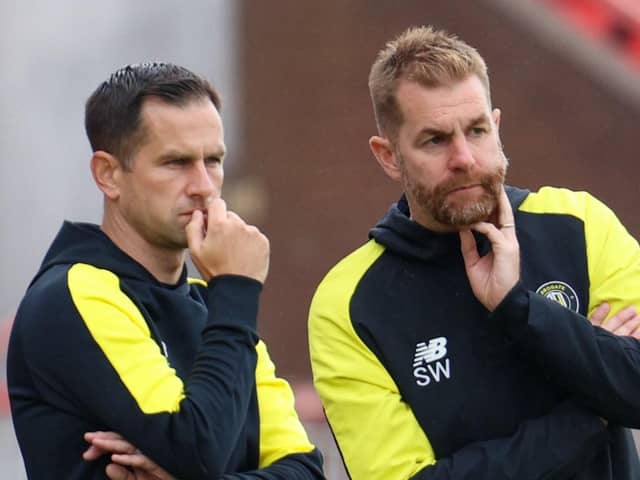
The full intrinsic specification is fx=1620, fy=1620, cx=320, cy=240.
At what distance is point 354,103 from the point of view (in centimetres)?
1494

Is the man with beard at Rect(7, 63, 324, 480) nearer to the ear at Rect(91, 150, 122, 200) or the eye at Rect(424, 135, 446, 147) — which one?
the ear at Rect(91, 150, 122, 200)

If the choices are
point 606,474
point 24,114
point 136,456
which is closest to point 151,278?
point 136,456

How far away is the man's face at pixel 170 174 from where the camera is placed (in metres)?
3.95

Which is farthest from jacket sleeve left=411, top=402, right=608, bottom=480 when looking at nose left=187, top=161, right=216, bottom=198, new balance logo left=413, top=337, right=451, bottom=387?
nose left=187, top=161, right=216, bottom=198

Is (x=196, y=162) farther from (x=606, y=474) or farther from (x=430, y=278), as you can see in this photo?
(x=606, y=474)

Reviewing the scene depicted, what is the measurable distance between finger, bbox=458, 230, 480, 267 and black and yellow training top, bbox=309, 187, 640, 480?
0.09 metres

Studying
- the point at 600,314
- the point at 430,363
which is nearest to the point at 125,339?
the point at 430,363

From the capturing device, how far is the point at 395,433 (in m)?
3.89

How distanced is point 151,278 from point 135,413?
446mm

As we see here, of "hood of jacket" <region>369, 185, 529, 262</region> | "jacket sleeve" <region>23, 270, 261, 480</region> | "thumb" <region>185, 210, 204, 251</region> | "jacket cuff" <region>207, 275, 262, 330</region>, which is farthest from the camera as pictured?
"hood of jacket" <region>369, 185, 529, 262</region>

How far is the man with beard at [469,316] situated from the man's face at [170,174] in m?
0.43

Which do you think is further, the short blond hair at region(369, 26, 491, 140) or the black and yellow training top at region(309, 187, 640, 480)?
the short blond hair at region(369, 26, 491, 140)

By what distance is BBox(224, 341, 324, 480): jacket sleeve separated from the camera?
395 centimetres

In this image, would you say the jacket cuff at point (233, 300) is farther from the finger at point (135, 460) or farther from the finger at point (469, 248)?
the finger at point (469, 248)
